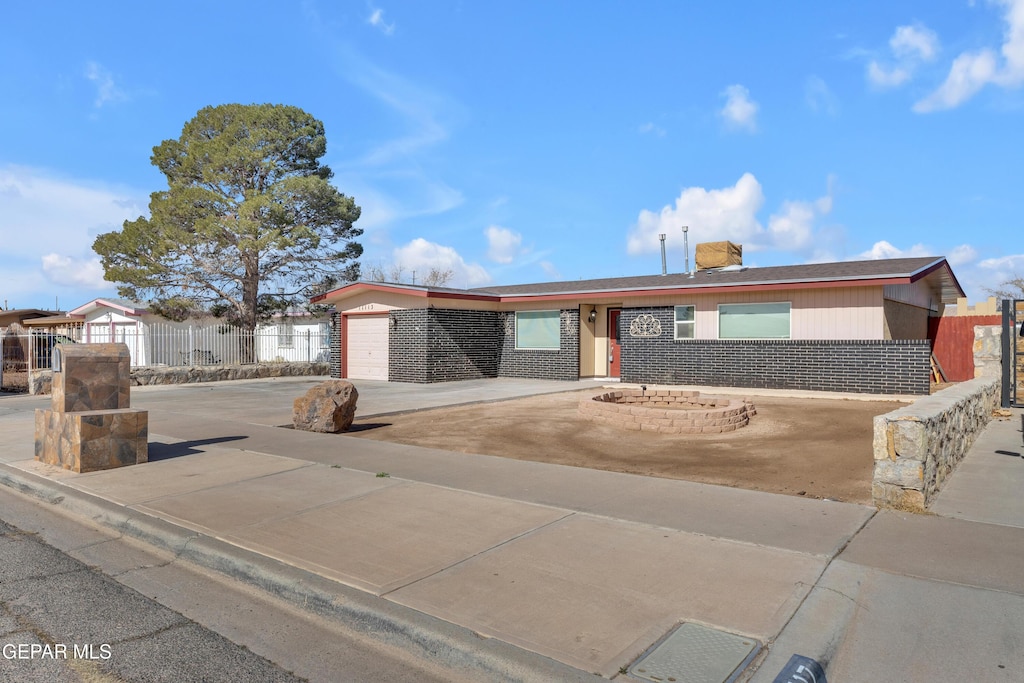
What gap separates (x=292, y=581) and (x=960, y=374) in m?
24.3

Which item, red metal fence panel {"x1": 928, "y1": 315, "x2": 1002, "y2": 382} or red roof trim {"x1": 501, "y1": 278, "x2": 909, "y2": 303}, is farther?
red metal fence panel {"x1": 928, "y1": 315, "x2": 1002, "y2": 382}

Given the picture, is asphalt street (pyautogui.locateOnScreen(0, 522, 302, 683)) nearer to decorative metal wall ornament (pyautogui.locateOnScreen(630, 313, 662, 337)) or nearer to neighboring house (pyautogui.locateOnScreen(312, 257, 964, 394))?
neighboring house (pyautogui.locateOnScreen(312, 257, 964, 394))

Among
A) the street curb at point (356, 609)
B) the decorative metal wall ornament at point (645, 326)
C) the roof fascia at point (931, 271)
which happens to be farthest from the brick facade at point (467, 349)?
the street curb at point (356, 609)

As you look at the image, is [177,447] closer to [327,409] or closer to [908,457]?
[327,409]

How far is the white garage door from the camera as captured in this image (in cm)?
2430

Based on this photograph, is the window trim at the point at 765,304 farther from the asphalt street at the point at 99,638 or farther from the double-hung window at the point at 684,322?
the asphalt street at the point at 99,638

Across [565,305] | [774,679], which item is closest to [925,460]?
[774,679]

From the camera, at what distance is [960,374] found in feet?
74.1

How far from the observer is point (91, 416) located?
8.19 m

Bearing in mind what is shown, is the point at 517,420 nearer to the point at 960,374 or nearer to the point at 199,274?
the point at 960,374

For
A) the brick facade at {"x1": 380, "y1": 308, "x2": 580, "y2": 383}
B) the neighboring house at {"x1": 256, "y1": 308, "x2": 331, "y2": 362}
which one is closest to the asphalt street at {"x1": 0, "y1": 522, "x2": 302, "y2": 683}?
the brick facade at {"x1": 380, "y1": 308, "x2": 580, "y2": 383}

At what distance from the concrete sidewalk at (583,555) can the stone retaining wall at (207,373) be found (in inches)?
531

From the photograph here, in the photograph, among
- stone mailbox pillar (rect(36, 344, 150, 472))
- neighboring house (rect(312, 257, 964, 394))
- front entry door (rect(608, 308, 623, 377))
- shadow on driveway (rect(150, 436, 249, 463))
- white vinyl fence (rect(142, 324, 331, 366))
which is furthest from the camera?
white vinyl fence (rect(142, 324, 331, 366))

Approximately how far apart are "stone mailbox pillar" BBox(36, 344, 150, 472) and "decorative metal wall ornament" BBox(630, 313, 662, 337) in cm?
1487
